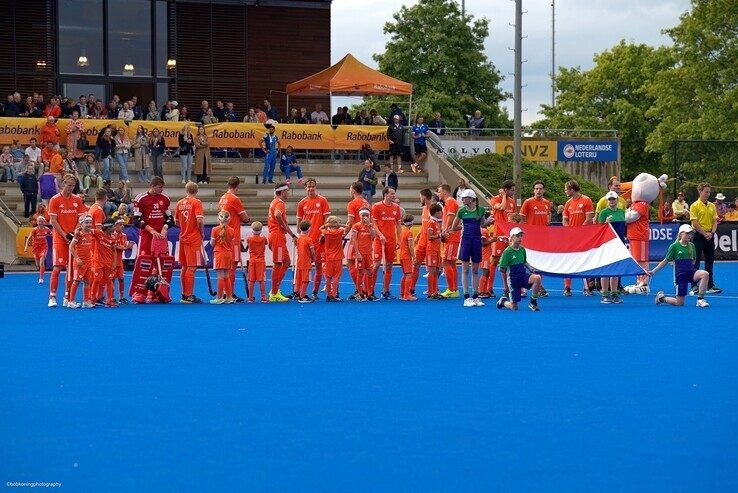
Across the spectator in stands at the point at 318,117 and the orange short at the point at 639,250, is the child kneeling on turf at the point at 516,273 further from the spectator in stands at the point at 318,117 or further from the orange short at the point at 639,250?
the spectator in stands at the point at 318,117

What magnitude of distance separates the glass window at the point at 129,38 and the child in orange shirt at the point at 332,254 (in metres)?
24.1

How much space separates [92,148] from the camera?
3891 cm

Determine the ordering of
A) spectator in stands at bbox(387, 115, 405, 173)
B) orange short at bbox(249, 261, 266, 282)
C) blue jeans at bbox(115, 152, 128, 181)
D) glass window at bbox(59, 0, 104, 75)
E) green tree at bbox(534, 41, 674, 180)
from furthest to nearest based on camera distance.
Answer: green tree at bbox(534, 41, 674, 180) → glass window at bbox(59, 0, 104, 75) → spectator in stands at bbox(387, 115, 405, 173) → blue jeans at bbox(115, 152, 128, 181) → orange short at bbox(249, 261, 266, 282)

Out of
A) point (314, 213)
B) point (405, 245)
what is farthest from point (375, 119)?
point (405, 245)

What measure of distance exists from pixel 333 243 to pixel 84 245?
179 inches

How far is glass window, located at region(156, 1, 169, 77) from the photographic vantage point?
4669 centimetres

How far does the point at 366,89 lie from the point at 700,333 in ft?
91.0

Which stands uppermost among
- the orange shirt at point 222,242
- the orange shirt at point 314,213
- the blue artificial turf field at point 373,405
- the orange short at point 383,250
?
the orange shirt at point 314,213

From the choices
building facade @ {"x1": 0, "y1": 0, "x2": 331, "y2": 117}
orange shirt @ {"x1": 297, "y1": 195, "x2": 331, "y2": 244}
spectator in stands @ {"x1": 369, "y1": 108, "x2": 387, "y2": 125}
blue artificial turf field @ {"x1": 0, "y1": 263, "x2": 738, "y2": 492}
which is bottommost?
blue artificial turf field @ {"x1": 0, "y1": 263, "x2": 738, "y2": 492}

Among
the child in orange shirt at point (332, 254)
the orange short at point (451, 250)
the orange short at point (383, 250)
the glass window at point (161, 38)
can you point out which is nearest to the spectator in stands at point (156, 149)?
the glass window at point (161, 38)

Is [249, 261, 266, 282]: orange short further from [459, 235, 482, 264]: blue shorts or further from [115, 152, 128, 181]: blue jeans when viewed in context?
[115, 152, 128, 181]: blue jeans

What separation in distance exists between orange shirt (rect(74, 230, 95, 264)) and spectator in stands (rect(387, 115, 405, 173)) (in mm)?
22064

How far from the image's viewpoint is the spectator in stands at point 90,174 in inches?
1444

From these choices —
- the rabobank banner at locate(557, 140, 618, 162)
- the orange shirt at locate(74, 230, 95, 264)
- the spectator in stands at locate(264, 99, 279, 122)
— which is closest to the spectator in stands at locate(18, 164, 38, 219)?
the spectator in stands at locate(264, 99, 279, 122)
